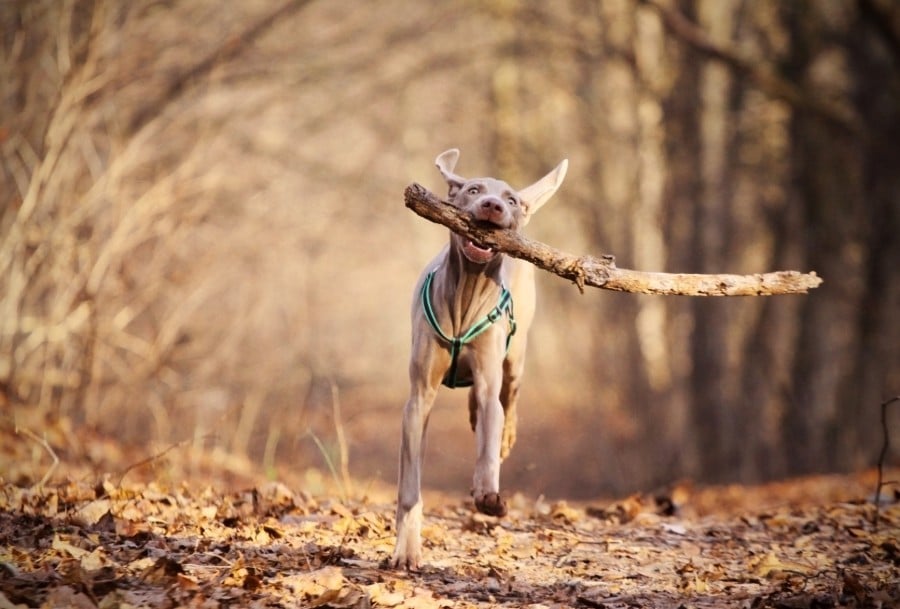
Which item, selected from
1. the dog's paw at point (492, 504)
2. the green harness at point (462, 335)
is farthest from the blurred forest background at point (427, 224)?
the dog's paw at point (492, 504)

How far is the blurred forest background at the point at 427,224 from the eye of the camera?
11.4 meters

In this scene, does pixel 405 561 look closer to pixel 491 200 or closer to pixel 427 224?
pixel 491 200

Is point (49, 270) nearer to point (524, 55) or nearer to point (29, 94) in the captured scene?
point (29, 94)

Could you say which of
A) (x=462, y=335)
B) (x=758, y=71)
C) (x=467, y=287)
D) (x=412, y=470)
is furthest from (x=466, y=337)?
(x=758, y=71)

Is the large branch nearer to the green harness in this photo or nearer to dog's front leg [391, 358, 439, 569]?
the green harness

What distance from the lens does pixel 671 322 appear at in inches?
726

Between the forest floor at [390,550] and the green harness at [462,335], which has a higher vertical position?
the green harness at [462,335]

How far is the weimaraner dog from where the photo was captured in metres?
5.81

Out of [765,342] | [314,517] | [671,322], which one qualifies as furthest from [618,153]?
[314,517]

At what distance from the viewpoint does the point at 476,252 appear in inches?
231

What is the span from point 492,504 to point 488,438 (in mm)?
429

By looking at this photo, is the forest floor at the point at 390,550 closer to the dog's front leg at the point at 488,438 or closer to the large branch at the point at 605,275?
the dog's front leg at the point at 488,438

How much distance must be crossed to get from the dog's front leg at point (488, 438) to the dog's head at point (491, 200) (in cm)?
66

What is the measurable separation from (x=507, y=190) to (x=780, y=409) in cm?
1227
